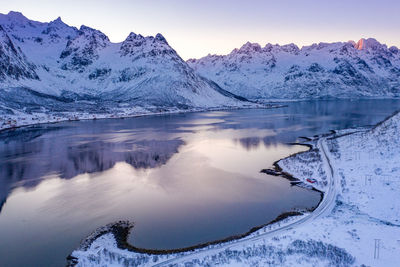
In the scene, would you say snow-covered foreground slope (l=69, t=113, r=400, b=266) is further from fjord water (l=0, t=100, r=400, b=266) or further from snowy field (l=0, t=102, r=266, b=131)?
snowy field (l=0, t=102, r=266, b=131)

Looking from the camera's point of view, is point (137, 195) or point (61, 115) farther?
point (61, 115)

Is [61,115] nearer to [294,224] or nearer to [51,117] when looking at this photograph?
[51,117]

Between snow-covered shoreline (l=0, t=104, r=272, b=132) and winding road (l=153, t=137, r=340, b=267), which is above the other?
snow-covered shoreline (l=0, t=104, r=272, b=132)

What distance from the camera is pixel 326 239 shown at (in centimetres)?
2195

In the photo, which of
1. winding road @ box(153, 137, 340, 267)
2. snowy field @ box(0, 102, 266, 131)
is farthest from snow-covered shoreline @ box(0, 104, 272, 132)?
winding road @ box(153, 137, 340, 267)

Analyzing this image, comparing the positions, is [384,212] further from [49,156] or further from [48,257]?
[49,156]

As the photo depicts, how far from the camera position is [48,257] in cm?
2266

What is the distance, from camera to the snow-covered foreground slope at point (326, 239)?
786 inches

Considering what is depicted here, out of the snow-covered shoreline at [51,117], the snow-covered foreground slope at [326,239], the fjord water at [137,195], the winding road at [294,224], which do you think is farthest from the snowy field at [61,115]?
the winding road at [294,224]

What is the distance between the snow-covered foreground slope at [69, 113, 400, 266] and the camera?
20.0 metres

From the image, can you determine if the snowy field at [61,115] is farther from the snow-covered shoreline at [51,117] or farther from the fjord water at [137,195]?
the fjord water at [137,195]

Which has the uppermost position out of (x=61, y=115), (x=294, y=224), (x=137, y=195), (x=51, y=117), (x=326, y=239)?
(x=61, y=115)

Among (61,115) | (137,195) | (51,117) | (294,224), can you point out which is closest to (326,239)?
(294,224)

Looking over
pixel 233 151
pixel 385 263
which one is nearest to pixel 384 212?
pixel 385 263
